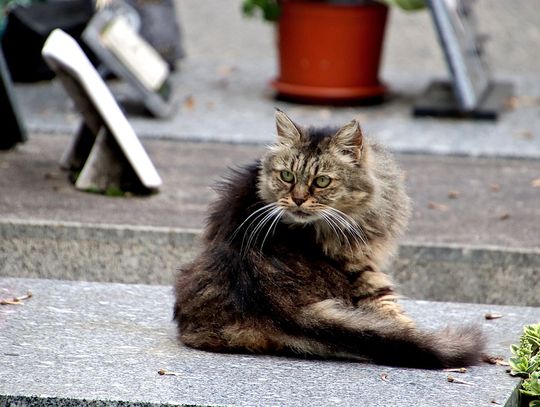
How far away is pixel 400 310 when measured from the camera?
12.1 feet

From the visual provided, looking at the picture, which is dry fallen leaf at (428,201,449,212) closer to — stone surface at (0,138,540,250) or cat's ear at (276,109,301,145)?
stone surface at (0,138,540,250)

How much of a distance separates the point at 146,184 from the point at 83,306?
144cm

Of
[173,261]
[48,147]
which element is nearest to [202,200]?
[173,261]

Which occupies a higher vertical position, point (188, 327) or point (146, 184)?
point (188, 327)

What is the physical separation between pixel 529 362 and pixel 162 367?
4.01ft

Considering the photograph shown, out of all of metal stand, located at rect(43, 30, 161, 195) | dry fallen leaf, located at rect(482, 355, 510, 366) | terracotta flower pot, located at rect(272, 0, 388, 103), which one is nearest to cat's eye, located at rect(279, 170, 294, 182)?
dry fallen leaf, located at rect(482, 355, 510, 366)

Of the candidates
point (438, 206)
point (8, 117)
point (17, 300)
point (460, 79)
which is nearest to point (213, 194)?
point (438, 206)

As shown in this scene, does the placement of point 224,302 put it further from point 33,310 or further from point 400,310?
point 33,310

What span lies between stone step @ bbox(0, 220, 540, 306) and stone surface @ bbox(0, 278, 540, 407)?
639mm

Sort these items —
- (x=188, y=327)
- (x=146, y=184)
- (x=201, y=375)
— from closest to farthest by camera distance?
(x=201, y=375) → (x=188, y=327) → (x=146, y=184)

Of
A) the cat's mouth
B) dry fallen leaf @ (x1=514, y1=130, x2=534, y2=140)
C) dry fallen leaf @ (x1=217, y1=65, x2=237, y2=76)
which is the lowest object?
dry fallen leaf @ (x1=217, y1=65, x2=237, y2=76)

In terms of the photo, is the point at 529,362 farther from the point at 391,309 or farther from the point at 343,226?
the point at 343,226

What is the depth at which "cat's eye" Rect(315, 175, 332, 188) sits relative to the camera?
3.62 meters

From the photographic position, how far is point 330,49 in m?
7.92
